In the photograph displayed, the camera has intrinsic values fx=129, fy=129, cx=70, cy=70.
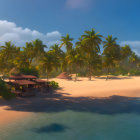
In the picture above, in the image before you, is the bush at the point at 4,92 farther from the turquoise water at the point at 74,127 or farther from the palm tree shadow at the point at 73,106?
the turquoise water at the point at 74,127

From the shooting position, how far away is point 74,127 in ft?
39.2

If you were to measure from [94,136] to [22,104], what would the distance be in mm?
10447

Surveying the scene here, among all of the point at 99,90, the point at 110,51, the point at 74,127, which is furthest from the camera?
the point at 110,51

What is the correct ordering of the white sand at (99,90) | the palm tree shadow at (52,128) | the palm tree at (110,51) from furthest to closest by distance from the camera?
the palm tree at (110,51), the white sand at (99,90), the palm tree shadow at (52,128)

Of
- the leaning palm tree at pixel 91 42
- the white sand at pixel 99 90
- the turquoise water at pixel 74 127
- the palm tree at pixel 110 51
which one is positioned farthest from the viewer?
the palm tree at pixel 110 51

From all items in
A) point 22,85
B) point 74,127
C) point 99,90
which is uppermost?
point 22,85

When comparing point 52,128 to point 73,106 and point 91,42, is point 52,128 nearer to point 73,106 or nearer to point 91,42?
point 73,106

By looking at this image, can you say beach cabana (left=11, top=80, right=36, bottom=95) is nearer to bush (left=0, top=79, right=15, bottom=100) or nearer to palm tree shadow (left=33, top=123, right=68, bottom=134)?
bush (left=0, top=79, right=15, bottom=100)

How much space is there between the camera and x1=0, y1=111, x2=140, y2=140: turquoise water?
10.5 m

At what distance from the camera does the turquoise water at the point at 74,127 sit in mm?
10461

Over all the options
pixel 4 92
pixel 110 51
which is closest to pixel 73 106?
pixel 4 92

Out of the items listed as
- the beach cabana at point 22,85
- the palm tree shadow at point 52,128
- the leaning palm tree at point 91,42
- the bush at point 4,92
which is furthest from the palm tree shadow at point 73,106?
the leaning palm tree at point 91,42

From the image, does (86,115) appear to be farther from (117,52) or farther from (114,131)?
(117,52)

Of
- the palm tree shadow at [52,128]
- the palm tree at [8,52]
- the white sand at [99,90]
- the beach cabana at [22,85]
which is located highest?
the palm tree at [8,52]
